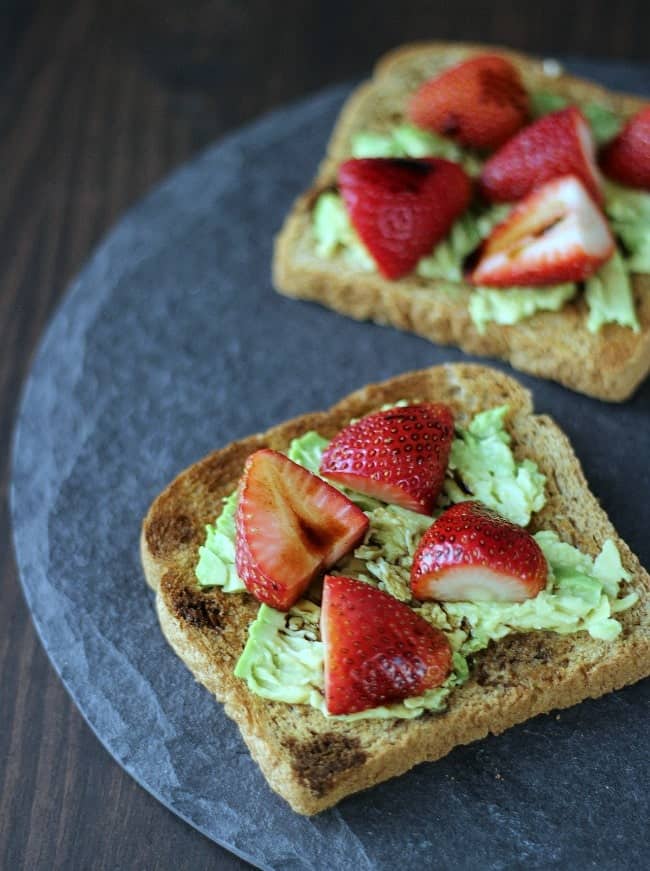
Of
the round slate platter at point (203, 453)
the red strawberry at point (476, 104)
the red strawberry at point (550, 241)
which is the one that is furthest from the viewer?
the red strawberry at point (476, 104)

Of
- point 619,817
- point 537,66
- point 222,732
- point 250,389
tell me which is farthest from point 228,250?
point 619,817

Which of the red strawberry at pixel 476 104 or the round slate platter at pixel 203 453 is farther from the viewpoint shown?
the red strawberry at pixel 476 104

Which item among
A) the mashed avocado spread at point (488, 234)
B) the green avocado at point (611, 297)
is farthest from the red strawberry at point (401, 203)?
the green avocado at point (611, 297)

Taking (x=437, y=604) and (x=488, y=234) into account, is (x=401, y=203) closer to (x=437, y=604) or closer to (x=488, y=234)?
(x=488, y=234)

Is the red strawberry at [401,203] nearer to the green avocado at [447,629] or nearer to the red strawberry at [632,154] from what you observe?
the red strawberry at [632,154]

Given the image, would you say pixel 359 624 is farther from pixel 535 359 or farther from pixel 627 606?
pixel 535 359

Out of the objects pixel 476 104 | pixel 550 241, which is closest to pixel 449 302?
pixel 550 241
